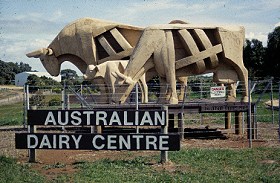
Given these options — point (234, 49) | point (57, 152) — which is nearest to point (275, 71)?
point (234, 49)

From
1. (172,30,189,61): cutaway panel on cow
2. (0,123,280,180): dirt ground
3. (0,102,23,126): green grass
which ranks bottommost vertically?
(0,102,23,126): green grass

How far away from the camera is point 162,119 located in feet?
31.0

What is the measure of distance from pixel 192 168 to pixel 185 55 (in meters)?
8.17

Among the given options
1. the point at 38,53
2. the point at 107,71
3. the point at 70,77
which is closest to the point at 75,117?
the point at 107,71

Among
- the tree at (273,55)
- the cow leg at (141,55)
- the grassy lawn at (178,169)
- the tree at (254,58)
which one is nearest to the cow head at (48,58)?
the cow leg at (141,55)

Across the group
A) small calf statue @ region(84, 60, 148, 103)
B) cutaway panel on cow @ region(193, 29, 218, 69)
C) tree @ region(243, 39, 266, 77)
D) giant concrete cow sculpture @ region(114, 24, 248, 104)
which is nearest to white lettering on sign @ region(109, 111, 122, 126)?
giant concrete cow sculpture @ region(114, 24, 248, 104)

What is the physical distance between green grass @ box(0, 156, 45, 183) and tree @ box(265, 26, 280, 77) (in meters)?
42.3

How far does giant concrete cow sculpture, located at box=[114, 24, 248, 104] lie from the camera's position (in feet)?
50.3

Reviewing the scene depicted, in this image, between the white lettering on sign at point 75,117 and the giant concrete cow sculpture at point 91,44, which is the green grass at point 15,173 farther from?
the giant concrete cow sculpture at point 91,44

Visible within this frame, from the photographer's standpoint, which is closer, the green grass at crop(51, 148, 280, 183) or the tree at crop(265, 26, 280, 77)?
the green grass at crop(51, 148, 280, 183)

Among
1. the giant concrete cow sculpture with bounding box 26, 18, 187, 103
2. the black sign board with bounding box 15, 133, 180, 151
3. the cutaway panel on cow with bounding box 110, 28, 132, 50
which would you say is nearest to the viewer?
the black sign board with bounding box 15, 133, 180, 151

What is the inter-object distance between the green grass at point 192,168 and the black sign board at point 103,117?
2.96 ft

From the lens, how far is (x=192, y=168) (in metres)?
8.91

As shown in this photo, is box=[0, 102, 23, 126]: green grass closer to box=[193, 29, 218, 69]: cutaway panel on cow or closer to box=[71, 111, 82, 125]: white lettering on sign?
box=[193, 29, 218, 69]: cutaway panel on cow
